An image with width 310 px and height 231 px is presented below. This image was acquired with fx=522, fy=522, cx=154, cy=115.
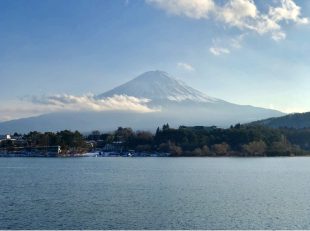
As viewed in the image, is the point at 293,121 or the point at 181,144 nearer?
the point at 181,144

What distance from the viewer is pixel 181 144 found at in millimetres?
70375

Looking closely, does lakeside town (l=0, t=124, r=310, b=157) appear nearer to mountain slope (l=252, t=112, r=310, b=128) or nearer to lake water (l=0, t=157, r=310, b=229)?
mountain slope (l=252, t=112, r=310, b=128)

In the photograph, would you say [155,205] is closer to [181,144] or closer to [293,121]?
[181,144]

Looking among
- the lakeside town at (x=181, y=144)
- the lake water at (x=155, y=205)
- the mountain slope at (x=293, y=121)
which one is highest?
the mountain slope at (x=293, y=121)

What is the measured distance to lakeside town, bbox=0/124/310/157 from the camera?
67.4 meters

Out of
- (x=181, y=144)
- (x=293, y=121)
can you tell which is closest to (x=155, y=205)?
(x=181, y=144)

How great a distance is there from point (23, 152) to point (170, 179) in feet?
183

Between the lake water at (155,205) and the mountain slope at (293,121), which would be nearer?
the lake water at (155,205)

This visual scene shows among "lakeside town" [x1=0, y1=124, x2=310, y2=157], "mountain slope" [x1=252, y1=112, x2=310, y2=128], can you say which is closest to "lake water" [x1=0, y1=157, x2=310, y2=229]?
"lakeside town" [x1=0, y1=124, x2=310, y2=157]

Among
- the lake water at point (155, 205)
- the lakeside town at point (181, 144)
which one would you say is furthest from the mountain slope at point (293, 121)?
the lake water at point (155, 205)

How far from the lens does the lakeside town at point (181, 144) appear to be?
221 ft

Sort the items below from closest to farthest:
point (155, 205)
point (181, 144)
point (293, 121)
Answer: point (155, 205)
point (181, 144)
point (293, 121)

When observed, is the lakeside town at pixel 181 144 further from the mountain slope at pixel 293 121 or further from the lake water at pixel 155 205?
the lake water at pixel 155 205

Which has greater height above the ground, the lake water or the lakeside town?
the lakeside town
